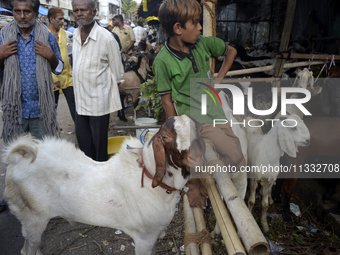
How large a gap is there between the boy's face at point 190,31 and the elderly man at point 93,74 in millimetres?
1473

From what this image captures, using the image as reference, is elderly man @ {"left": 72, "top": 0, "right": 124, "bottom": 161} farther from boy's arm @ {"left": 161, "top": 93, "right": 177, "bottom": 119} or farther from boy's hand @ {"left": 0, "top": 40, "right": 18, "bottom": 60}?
boy's arm @ {"left": 161, "top": 93, "right": 177, "bottom": 119}

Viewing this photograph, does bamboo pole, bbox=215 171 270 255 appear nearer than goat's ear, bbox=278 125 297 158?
Yes

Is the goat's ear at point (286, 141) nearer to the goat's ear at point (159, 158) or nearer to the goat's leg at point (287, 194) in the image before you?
the goat's leg at point (287, 194)

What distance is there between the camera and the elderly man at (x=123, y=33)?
9.01 meters

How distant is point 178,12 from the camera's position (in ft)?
6.86

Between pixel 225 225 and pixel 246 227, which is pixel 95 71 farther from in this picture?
pixel 246 227

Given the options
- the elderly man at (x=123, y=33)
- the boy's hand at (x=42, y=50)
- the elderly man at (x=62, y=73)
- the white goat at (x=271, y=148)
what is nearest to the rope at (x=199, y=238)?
the white goat at (x=271, y=148)

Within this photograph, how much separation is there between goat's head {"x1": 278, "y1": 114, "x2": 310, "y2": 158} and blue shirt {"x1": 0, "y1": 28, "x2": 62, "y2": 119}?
2.77 metres

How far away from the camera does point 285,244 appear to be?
9.98 feet

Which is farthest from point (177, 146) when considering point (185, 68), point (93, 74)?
point (93, 74)

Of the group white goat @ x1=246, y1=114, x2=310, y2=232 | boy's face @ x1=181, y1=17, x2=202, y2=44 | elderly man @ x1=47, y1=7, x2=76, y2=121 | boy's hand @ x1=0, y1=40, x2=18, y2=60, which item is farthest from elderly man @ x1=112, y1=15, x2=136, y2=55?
boy's face @ x1=181, y1=17, x2=202, y2=44

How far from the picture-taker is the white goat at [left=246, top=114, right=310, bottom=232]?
271 cm

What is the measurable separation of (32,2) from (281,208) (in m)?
3.97

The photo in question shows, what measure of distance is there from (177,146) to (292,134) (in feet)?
5.38
